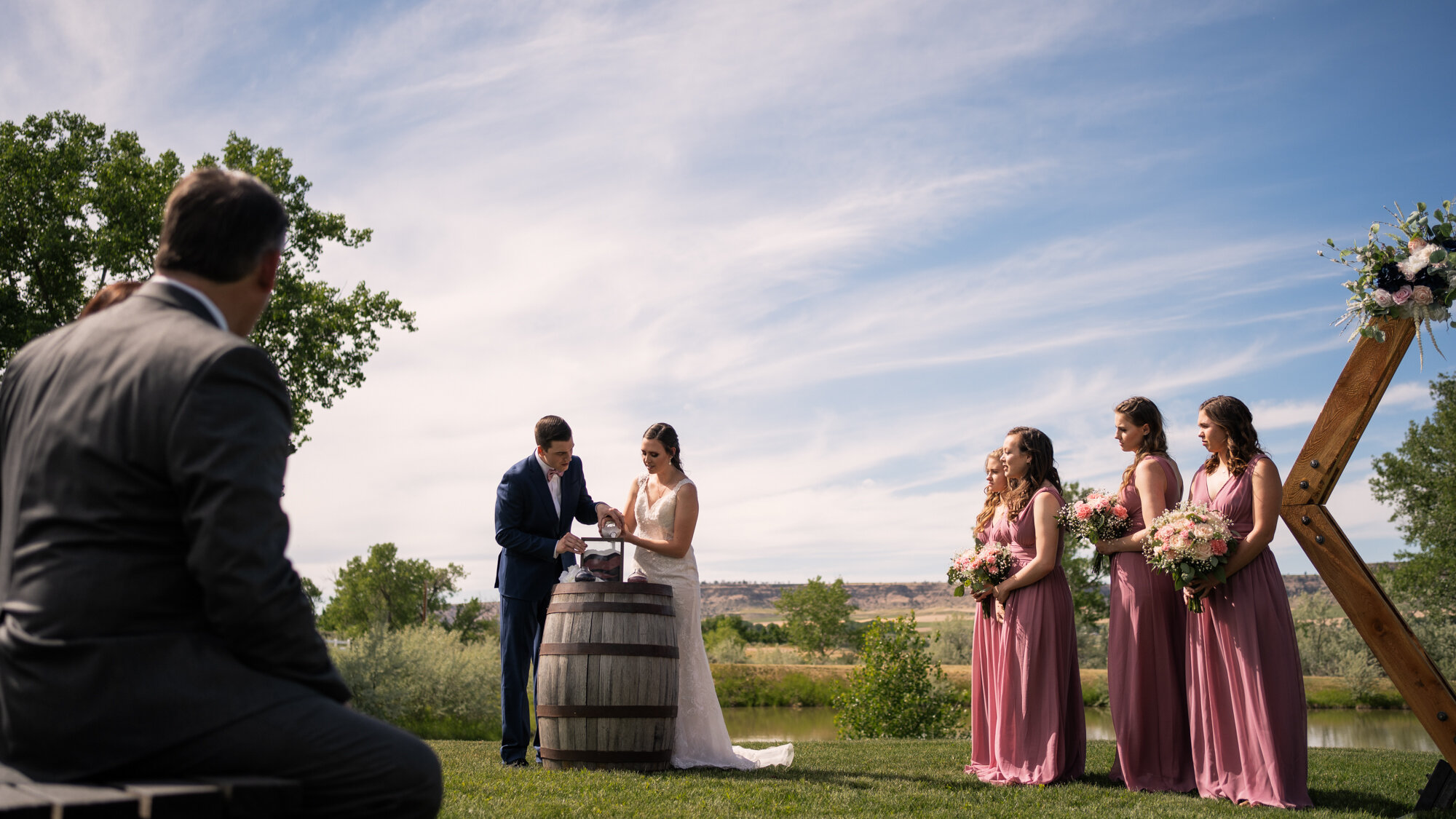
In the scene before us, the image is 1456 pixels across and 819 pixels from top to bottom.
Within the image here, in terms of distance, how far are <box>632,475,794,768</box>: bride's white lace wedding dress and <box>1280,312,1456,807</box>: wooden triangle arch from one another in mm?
4301

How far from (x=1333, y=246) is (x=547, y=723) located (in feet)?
20.7

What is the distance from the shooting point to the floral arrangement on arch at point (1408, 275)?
5738 mm

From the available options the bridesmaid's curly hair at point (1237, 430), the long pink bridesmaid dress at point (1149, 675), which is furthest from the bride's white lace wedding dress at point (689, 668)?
the bridesmaid's curly hair at point (1237, 430)

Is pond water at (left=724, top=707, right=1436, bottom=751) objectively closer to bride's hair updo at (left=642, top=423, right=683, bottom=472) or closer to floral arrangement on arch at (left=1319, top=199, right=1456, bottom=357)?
bride's hair updo at (left=642, top=423, right=683, bottom=472)

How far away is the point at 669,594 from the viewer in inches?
287

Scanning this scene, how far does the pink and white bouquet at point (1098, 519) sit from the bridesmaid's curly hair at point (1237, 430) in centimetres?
89

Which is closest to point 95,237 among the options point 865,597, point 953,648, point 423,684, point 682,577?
point 423,684

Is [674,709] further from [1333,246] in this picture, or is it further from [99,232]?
[99,232]

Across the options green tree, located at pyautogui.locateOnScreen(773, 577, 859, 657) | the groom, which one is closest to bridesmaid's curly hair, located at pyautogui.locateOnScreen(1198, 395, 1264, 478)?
the groom

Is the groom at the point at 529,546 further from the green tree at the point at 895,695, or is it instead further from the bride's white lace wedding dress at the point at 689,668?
the green tree at the point at 895,695

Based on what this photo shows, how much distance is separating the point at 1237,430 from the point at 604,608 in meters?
4.73

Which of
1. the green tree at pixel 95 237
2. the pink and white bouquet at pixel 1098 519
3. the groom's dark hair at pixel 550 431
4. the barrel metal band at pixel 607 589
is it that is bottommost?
the barrel metal band at pixel 607 589

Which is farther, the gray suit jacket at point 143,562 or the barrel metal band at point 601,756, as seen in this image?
the barrel metal band at point 601,756

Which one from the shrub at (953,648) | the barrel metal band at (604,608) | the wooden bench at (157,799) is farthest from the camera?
the shrub at (953,648)
